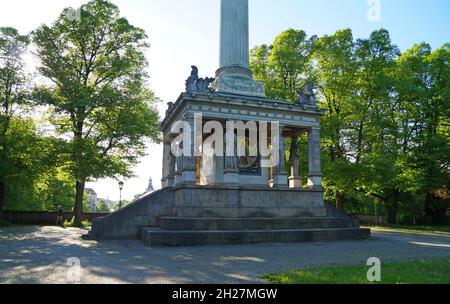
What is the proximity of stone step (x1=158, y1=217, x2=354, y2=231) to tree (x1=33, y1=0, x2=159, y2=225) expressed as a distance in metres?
11.8

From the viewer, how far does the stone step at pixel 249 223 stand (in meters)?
16.7

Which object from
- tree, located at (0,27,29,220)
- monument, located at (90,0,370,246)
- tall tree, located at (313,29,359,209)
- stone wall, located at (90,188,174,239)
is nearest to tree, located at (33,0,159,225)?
tree, located at (0,27,29,220)

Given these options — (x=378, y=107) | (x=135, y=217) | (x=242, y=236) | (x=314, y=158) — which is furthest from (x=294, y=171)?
(x=378, y=107)

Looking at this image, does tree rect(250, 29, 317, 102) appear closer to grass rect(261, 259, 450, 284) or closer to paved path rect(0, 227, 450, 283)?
paved path rect(0, 227, 450, 283)

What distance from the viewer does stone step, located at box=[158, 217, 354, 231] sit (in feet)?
54.8

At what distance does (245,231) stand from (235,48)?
11960 millimetres

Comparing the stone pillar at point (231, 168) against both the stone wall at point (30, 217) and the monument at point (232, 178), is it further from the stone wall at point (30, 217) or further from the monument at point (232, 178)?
the stone wall at point (30, 217)

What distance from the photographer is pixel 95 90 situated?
2923 centimetres

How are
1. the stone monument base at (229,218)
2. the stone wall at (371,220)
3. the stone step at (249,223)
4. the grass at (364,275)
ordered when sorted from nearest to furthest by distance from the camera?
1. the grass at (364,275)
2. the stone monument base at (229,218)
3. the stone step at (249,223)
4. the stone wall at (371,220)

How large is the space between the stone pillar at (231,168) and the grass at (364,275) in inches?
418

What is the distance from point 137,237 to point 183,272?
10353 mm

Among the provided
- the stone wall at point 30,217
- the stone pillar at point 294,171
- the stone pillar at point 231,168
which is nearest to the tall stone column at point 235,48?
the stone pillar at point 231,168
